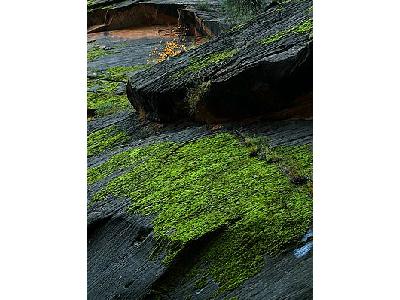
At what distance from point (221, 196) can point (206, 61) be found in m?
1.13

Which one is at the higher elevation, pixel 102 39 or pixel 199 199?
pixel 102 39

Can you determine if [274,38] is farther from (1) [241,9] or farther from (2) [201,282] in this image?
(2) [201,282]

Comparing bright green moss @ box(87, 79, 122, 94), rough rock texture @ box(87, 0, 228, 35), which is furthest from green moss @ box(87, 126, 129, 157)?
rough rock texture @ box(87, 0, 228, 35)

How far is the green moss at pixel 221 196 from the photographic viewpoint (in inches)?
138

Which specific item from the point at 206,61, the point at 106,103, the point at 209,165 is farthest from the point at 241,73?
the point at 106,103

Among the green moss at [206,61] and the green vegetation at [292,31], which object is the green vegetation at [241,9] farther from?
the green vegetation at [292,31]

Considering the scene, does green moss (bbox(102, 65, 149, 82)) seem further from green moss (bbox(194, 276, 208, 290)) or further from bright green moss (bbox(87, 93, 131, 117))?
green moss (bbox(194, 276, 208, 290))

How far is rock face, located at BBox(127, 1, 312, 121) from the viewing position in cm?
402

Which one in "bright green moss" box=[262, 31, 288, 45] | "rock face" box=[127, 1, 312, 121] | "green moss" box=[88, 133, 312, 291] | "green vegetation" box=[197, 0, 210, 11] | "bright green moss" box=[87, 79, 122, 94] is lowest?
"green moss" box=[88, 133, 312, 291]

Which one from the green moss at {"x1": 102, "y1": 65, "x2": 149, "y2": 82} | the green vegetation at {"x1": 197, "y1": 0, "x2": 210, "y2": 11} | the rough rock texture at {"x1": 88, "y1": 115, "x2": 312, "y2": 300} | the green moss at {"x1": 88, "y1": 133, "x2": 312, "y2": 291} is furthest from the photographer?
the green moss at {"x1": 102, "y1": 65, "x2": 149, "y2": 82}
